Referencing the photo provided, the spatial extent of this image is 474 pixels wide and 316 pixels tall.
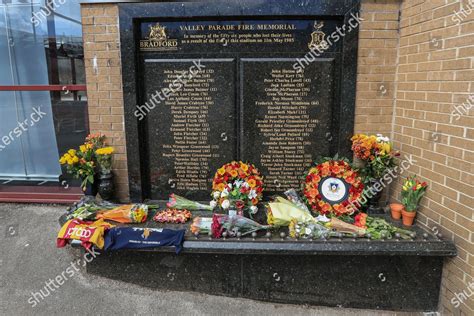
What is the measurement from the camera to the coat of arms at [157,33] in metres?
3.59

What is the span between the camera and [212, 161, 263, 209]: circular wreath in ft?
11.2

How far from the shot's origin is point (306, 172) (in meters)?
3.73

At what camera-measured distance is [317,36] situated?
11.6ft

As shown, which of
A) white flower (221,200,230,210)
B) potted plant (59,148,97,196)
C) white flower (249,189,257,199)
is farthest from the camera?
potted plant (59,148,97,196)

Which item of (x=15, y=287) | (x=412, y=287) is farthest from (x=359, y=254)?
(x=15, y=287)

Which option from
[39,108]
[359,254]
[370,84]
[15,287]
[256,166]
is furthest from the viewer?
[39,108]

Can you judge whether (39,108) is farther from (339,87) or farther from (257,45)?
(339,87)

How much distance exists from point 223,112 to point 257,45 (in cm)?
76
